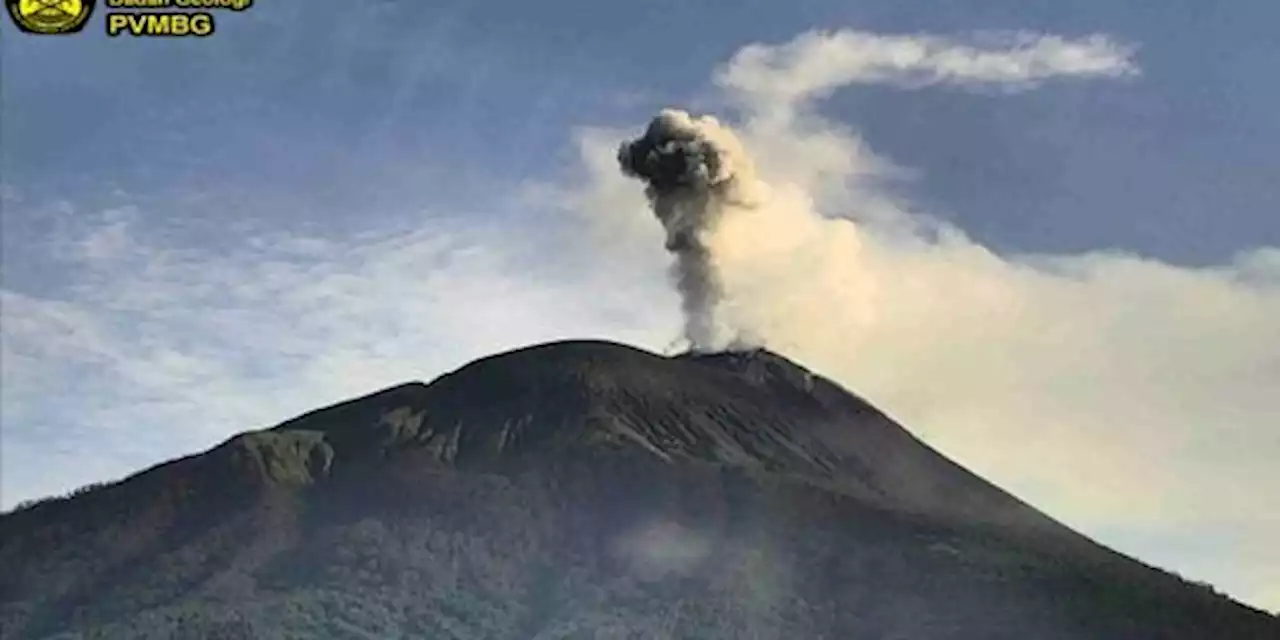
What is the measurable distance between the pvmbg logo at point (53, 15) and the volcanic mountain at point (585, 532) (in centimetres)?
2928

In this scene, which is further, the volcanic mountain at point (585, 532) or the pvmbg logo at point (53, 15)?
the volcanic mountain at point (585, 532)

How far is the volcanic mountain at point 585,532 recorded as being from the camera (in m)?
52.6

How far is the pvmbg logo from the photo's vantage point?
81.1 feet

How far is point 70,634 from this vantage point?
176ft

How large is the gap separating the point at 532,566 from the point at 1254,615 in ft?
75.0

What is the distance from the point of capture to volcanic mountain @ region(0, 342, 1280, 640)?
172 ft

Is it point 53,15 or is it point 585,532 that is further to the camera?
point 585,532

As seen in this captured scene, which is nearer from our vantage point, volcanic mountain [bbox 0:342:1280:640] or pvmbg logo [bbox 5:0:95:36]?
pvmbg logo [bbox 5:0:95:36]

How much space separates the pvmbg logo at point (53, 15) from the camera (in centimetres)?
2472

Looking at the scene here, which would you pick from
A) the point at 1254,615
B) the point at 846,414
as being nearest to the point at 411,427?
the point at 846,414

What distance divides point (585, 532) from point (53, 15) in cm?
3740

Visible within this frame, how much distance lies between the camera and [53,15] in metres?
25.2

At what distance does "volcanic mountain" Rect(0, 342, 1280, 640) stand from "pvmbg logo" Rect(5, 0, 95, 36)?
96.1 feet

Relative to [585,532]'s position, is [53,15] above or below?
above
